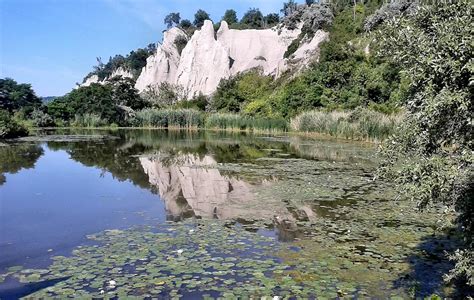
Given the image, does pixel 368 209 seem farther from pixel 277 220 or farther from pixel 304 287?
pixel 304 287

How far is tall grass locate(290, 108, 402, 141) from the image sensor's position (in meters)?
Answer: 27.3

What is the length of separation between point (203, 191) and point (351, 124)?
832 inches

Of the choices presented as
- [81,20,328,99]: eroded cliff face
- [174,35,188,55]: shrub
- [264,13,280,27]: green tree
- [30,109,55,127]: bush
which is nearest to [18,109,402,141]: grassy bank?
[30,109,55,127]: bush

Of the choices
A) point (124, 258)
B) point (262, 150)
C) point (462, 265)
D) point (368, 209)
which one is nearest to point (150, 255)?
point (124, 258)

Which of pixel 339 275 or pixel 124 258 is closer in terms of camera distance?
pixel 339 275

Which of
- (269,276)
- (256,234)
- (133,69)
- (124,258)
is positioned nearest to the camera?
(269,276)

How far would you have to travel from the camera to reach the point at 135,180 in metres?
14.4

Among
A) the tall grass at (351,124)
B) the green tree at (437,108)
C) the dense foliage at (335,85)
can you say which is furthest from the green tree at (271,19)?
the green tree at (437,108)

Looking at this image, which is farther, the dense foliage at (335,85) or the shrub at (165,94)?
the shrub at (165,94)

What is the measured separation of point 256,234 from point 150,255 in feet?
7.21

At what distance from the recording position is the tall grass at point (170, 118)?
1960 inches

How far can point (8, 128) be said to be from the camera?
31.3m

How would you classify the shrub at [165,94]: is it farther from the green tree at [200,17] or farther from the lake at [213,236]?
the lake at [213,236]

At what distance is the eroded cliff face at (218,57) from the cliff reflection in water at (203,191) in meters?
50.6
